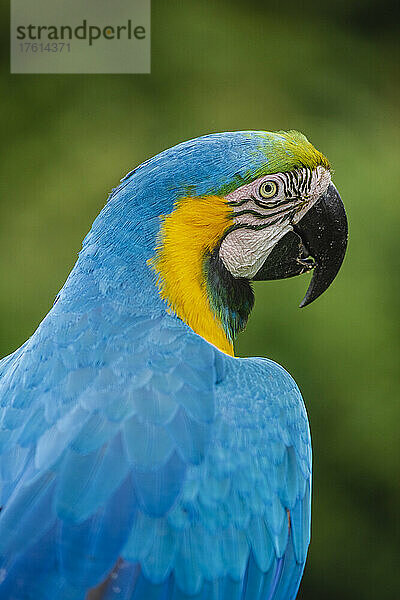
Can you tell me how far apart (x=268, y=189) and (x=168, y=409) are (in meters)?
0.30

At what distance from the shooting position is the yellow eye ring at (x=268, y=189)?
0.88m

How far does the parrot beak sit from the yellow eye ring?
81 mm

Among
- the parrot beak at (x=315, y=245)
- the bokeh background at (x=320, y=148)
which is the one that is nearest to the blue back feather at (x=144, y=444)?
the parrot beak at (x=315, y=245)

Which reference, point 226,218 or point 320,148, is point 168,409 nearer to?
point 226,218

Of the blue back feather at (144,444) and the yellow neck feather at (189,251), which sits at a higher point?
the yellow neck feather at (189,251)

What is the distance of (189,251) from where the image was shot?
2.84ft

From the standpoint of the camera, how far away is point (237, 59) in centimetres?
206

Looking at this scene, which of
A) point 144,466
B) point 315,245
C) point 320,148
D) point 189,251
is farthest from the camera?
point 320,148

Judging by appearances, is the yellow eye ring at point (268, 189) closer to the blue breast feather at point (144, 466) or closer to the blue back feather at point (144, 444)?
the blue back feather at point (144, 444)

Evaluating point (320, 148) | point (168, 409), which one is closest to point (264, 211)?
point (168, 409)

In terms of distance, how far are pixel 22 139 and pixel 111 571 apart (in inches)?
61.3

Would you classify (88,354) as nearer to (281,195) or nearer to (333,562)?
(281,195)

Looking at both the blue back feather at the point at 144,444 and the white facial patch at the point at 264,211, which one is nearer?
the blue back feather at the point at 144,444

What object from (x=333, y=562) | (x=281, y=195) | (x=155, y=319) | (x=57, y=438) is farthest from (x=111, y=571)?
(x=333, y=562)
